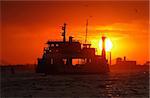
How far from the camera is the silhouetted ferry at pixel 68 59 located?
8794cm

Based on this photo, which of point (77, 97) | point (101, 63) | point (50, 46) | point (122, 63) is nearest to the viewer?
point (77, 97)

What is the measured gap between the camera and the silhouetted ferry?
87938 mm

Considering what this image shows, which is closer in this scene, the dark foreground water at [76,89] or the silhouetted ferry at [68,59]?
the dark foreground water at [76,89]

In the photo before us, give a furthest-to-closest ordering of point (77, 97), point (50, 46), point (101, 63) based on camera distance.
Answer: point (101, 63) < point (50, 46) < point (77, 97)

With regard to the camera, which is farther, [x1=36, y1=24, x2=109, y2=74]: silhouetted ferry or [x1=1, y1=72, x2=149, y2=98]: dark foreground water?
[x1=36, y1=24, x2=109, y2=74]: silhouetted ferry

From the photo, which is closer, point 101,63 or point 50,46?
point 50,46

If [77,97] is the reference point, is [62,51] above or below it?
above

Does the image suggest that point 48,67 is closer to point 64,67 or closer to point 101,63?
point 64,67

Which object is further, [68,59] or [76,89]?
[68,59]

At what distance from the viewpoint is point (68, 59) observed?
90.2 metres

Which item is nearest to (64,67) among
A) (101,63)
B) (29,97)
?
(101,63)

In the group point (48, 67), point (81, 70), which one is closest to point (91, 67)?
point (81, 70)

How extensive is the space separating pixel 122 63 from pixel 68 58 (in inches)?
3444

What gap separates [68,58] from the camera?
89688mm
